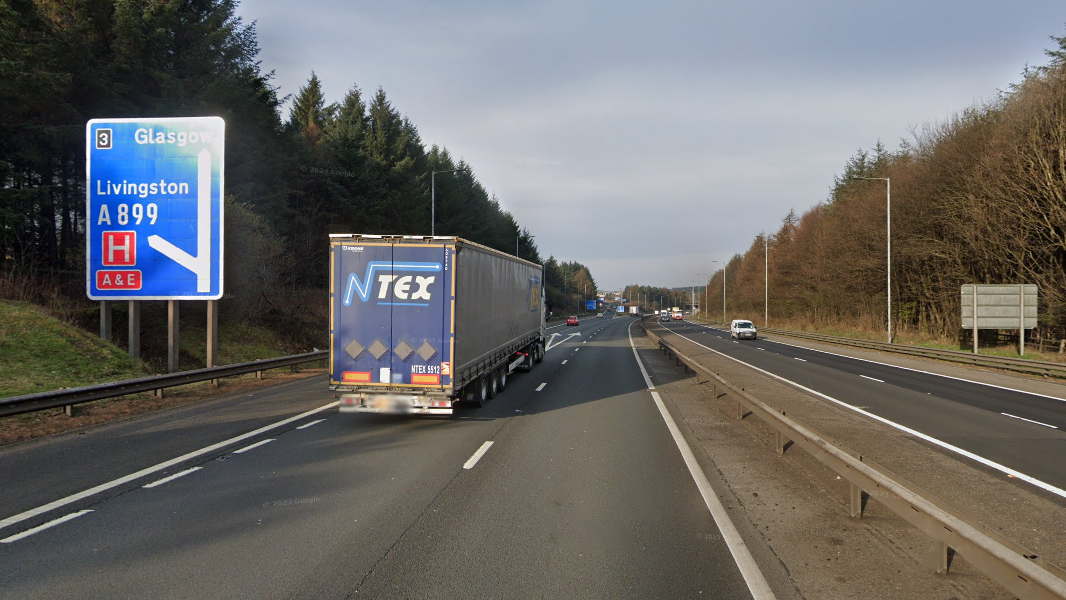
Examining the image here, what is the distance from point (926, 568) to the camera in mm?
4789

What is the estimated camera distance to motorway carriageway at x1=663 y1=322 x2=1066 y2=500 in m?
8.77

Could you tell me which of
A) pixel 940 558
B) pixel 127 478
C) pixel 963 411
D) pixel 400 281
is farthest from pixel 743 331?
pixel 127 478

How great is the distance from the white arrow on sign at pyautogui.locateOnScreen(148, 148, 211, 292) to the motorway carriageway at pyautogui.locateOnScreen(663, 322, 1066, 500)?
1633cm

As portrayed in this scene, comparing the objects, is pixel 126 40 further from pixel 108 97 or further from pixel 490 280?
pixel 490 280

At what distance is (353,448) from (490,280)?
5.69 meters

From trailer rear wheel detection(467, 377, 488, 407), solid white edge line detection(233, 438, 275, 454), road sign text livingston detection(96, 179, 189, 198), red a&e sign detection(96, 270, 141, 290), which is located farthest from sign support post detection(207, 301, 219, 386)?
solid white edge line detection(233, 438, 275, 454)

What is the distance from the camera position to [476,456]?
8828mm

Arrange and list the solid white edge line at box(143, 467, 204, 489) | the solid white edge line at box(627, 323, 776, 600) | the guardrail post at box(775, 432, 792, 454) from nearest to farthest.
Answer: the solid white edge line at box(627, 323, 776, 600) < the solid white edge line at box(143, 467, 204, 489) < the guardrail post at box(775, 432, 792, 454)

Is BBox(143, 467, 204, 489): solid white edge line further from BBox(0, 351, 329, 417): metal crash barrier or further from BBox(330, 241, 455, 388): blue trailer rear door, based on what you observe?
BBox(0, 351, 329, 417): metal crash barrier

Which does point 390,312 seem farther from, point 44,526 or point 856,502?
point 856,502

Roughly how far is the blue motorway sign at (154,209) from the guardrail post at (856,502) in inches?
598

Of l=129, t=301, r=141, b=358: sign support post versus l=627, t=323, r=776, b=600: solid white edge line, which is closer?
l=627, t=323, r=776, b=600: solid white edge line

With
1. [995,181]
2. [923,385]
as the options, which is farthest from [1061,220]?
[923,385]

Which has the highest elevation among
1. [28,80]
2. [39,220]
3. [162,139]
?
[28,80]
